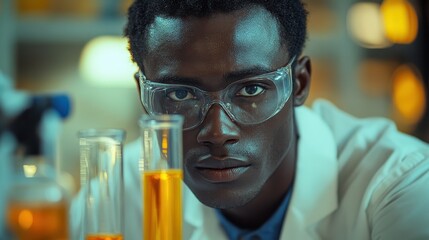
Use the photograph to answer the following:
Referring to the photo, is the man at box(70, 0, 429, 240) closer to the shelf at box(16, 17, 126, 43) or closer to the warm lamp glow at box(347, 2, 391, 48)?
the shelf at box(16, 17, 126, 43)

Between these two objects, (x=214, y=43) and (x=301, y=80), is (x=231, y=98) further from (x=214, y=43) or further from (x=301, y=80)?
(x=301, y=80)

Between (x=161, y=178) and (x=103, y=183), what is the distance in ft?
0.32

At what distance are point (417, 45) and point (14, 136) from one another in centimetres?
478

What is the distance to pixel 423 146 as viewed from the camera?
2178mm

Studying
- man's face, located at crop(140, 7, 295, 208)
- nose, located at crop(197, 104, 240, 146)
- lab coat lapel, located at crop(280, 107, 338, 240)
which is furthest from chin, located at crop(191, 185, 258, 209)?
lab coat lapel, located at crop(280, 107, 338, 240)

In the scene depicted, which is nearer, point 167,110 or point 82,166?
point 82,166

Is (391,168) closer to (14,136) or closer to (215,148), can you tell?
(215,148)

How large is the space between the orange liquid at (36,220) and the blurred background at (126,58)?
3387 millimetres

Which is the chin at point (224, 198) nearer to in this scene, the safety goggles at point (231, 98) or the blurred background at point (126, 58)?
the safety goggles at point (231, 98)

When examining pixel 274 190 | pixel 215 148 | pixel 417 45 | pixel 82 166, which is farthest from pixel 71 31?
pixel 82 166

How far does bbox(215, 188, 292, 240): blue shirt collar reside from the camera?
2.11 metres

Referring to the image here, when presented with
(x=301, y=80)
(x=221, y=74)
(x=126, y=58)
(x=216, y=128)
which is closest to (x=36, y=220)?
(x=216, y=128)

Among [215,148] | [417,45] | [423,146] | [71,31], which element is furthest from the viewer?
[417,45]

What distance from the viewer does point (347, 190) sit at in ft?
6.92
